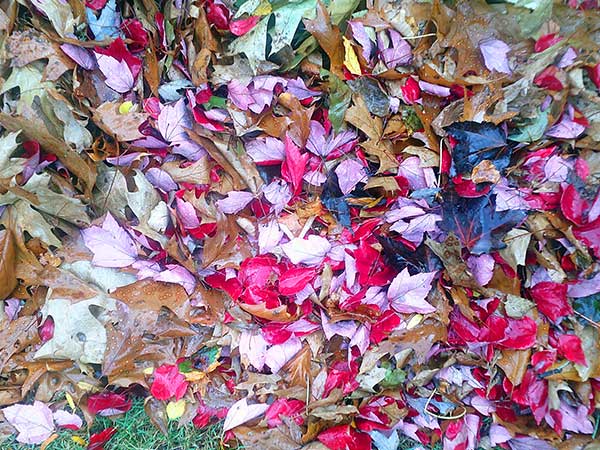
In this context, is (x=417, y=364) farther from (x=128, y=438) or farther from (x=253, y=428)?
(x=128, y=438)

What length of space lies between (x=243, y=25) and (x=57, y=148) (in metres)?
0.49

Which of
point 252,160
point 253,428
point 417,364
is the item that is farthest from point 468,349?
point 252,160

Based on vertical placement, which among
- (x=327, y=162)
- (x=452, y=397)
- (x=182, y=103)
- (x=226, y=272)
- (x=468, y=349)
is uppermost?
(x=182, y=103)

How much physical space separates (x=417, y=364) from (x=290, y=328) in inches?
12.1

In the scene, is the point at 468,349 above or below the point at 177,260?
below

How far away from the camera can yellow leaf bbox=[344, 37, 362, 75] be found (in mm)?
1095

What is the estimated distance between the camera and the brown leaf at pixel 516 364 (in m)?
1.14

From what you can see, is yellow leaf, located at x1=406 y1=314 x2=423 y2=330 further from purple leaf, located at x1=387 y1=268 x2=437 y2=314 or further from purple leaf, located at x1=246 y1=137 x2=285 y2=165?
purple leaf, located at x1=246 y1=137 x2=285 y2=165

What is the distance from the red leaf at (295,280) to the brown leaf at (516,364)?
1.54ft

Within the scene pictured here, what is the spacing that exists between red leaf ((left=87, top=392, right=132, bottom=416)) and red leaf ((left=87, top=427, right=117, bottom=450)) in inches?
1.6

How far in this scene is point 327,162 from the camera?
1.17 meters

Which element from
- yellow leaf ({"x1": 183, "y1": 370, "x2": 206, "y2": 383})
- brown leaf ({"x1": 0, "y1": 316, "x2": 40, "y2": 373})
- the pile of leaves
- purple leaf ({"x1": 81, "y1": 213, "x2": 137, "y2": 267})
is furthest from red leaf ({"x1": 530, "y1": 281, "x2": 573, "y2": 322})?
brown leaf ({"x1": 0, "y1": 316, "x2": 40, "y2": 373})

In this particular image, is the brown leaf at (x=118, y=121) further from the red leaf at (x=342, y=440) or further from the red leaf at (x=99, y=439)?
the red leaf at (x=342, y=440)

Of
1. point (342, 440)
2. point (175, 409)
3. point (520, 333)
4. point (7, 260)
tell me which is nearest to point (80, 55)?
point (7, 260)
